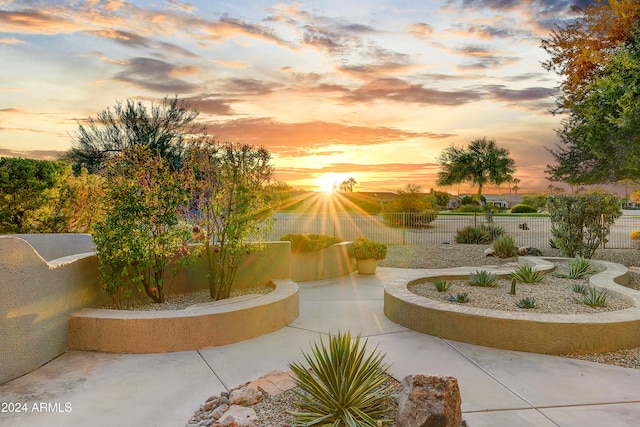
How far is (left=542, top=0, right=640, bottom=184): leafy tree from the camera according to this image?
468 inches

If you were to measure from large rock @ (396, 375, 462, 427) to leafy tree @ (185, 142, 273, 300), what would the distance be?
4.43 m

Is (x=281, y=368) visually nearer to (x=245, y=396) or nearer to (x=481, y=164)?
(x=245, y=396)

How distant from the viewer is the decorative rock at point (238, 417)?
341 cm

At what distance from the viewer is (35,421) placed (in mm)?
3908

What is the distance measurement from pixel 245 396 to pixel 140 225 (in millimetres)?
3522

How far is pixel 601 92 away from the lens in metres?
12.8

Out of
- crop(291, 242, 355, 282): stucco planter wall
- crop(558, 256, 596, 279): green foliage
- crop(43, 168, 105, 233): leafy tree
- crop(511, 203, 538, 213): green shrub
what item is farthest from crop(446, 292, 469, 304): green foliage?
crop(511, 203, 538, 213): green shrub

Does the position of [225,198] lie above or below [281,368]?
above

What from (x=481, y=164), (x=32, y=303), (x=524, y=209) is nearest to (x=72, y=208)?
(x=32, y=303)

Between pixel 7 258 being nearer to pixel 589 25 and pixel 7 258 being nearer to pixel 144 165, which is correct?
pixel 144 165

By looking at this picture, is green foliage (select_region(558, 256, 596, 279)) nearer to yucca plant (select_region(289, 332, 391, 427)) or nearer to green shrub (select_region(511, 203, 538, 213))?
yucca plant (select_region(289, 332, 391, 427))

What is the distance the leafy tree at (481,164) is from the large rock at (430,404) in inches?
1515

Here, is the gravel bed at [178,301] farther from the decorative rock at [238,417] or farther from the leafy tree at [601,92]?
the leafy tree at [601,92]

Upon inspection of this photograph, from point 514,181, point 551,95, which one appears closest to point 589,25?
point 551,95
